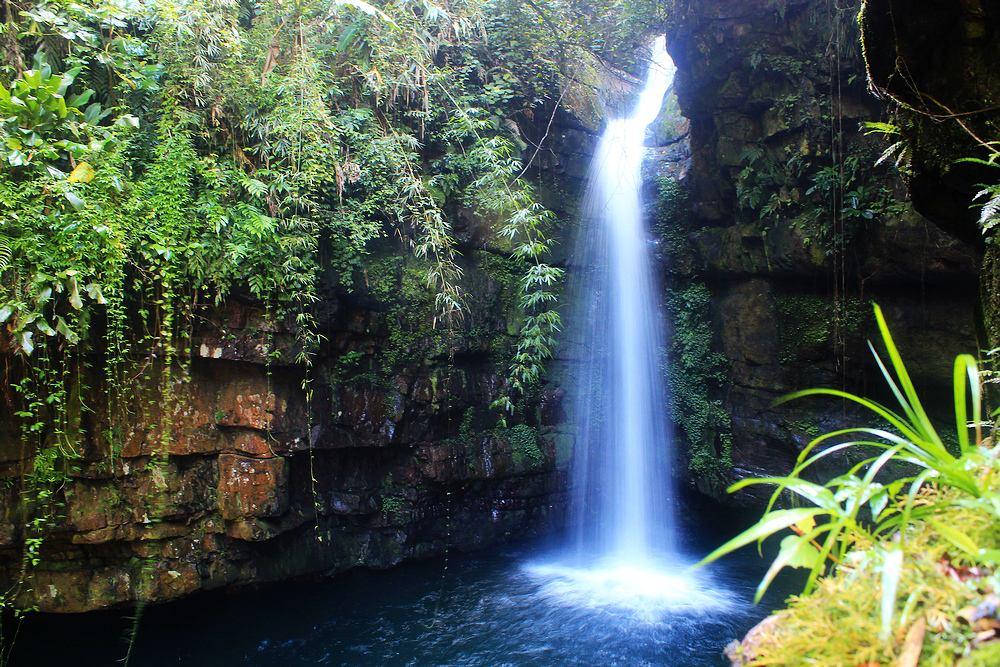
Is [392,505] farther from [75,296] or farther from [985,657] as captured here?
[985,657]

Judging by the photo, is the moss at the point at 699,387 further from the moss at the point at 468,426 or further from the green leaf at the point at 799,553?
the green leaf at the point at 799,553

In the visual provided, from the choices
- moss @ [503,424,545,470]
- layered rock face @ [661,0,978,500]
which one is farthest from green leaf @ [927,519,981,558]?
moss @ [503,424,545,470]

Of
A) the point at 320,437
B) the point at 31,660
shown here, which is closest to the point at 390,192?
the point at 320,437

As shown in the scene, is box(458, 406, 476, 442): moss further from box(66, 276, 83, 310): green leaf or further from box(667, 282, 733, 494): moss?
box(66, 276, 83, 310): green leaf

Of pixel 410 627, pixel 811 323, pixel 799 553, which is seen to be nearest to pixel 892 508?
pixel 799 553

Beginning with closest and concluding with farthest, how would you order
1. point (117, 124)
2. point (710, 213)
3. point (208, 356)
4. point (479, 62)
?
point (117, 124)
point (208, 356)
point (479, 62)
point (710, 213)

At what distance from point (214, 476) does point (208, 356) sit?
1182mm

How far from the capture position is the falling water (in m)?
7.96

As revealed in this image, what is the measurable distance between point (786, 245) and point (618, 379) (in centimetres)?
285

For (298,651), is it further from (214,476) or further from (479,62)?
(479,62)

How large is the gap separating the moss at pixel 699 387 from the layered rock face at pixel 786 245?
0.07ft

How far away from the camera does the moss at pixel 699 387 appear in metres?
7.77

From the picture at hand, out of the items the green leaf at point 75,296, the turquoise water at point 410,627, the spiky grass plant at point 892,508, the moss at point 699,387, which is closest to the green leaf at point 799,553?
the spiky grass plant at point 892,508

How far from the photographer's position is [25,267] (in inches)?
157
